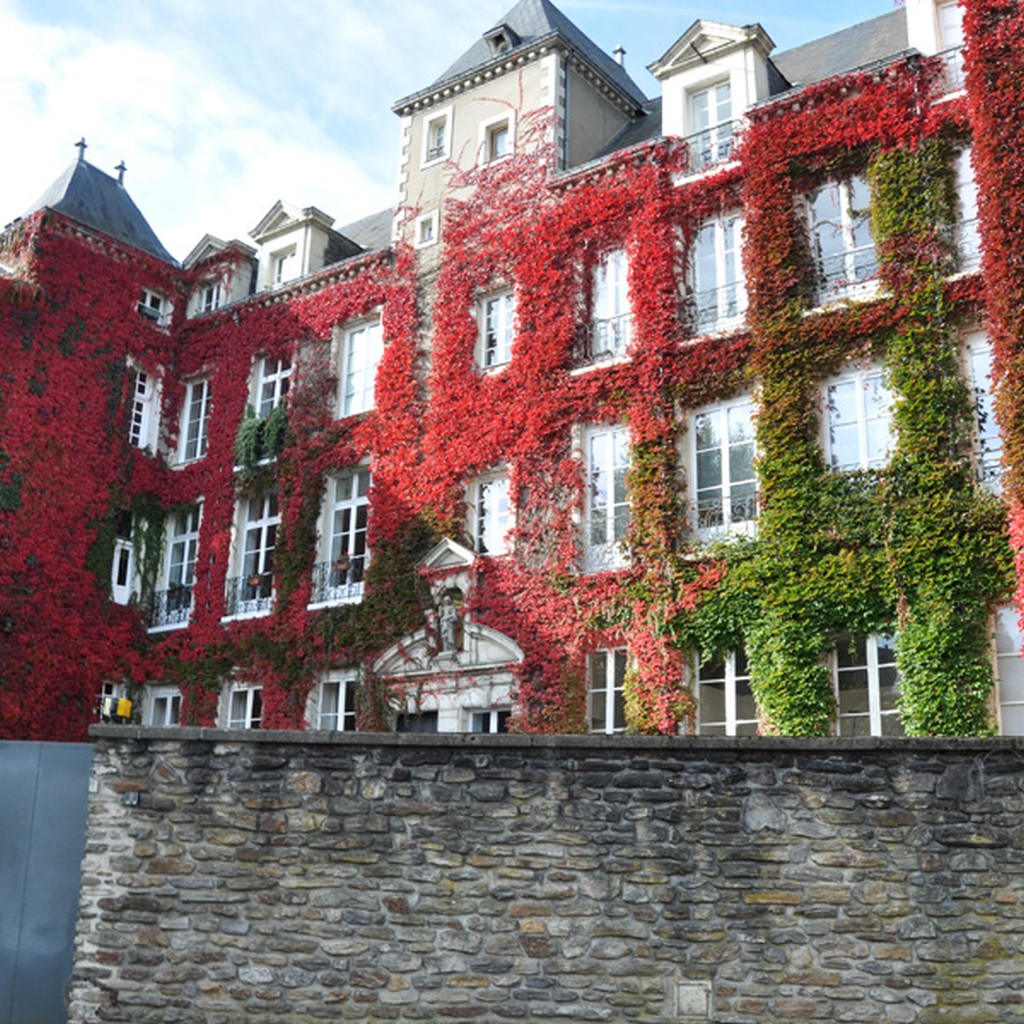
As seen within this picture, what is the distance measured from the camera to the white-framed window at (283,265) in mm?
24359

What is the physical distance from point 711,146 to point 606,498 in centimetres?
545

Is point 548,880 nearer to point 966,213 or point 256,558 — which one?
point 966,213

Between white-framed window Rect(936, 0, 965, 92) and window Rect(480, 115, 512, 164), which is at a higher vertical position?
window Rect(480, 115, 512, 164)

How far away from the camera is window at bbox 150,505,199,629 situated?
2267cm

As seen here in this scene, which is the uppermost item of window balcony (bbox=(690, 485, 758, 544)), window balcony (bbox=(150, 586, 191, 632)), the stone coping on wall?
window balcony (bbox=(690, 485, 758, 544))

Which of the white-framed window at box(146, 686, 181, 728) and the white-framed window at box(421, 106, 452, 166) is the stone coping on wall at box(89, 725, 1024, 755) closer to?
the white-framed window at box(146, 686, 181, 728)

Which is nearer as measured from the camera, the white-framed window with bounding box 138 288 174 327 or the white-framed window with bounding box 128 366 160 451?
the white-framed window with bounding box 128 366 160 451

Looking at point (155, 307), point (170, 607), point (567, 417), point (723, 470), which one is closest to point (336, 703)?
point (170, 607)

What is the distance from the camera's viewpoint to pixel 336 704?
1980cm

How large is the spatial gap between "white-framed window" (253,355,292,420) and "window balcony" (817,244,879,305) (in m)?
10.1

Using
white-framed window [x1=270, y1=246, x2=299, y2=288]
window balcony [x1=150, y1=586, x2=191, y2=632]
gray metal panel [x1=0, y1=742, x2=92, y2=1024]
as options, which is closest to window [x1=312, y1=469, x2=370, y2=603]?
window balcony [x1=150, y1=586, x2=191, y2=632]

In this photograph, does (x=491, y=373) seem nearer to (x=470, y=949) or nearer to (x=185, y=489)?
(x=185, y=489)

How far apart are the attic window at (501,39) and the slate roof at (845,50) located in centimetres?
447

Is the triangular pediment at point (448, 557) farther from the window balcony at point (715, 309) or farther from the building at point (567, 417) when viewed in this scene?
the window balcony at point (715, 309)
